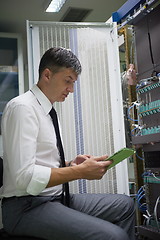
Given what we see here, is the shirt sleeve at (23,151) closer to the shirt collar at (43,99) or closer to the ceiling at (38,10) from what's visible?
the shirt collar at (43,99)

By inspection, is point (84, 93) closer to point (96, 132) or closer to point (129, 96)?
point (96, 132)

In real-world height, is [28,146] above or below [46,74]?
below

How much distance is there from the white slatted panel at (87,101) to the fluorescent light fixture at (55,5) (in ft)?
4.62

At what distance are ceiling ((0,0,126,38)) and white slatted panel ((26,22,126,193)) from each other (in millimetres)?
1487

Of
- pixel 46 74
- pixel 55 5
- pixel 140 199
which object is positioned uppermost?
pixel 55 5

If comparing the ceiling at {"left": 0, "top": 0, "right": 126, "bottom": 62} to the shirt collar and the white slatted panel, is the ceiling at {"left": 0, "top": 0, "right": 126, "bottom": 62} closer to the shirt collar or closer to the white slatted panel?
the white slatted panel

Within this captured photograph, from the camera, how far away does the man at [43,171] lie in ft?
3.69

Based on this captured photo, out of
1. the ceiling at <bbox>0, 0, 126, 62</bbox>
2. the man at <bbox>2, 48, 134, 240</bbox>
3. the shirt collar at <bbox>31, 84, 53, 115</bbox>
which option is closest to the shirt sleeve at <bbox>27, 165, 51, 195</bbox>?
the man at <bbox>2, 48, 134, 240</bbox>

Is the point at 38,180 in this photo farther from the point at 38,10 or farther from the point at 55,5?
the point at 38,10

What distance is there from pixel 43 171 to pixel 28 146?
0.39ft

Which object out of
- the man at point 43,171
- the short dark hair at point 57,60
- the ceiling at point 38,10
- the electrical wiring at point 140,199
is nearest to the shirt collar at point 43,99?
the man at point 43,171

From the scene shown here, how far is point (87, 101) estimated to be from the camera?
6.63 ft

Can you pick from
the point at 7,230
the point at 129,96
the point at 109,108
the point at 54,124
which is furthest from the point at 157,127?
the point at 7,230

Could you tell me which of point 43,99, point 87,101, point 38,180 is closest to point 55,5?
point 87,101
